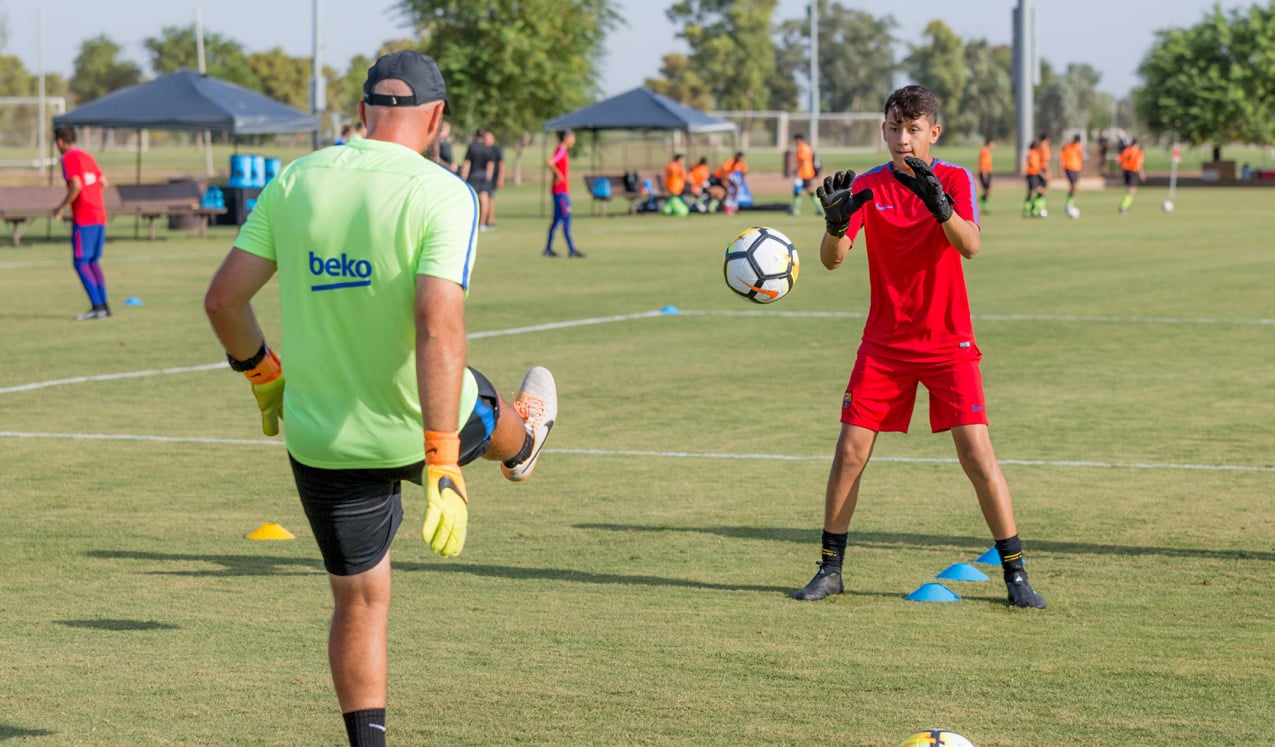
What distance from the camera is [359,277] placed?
4.19 metres

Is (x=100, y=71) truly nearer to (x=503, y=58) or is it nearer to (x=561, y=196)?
(x=503, y=58)

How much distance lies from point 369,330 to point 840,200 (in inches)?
111

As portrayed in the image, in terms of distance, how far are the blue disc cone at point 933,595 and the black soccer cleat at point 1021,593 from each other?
229 millimetres

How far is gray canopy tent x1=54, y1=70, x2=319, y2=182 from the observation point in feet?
112

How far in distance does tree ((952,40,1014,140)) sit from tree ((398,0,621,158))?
8913cm

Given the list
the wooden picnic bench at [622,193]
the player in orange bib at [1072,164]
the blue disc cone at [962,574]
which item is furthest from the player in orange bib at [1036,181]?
the blue disc cone at [962,574]

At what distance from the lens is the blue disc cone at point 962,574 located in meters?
7.13

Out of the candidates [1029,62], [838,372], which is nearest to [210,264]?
[838,372]

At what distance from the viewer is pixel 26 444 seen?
1068cm

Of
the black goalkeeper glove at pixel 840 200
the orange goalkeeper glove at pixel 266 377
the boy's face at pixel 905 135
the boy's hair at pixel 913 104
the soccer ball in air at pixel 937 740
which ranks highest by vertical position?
the boy's hair at pixel 913 104

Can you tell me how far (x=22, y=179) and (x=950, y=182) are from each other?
203 ft

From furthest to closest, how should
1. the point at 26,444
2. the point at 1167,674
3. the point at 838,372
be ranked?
1. the point at 838,372
2. the point at 26,444
3. the point at 1167,674

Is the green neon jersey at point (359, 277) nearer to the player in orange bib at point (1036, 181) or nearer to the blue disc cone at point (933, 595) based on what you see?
the blue disc cone at point (933, 595)

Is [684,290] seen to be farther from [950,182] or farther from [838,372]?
[950,182]
